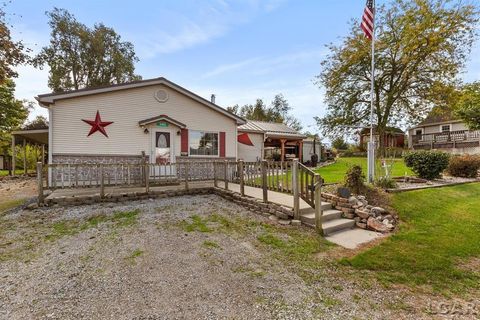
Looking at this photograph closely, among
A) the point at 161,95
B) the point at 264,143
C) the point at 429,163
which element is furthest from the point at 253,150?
the point at 429,163

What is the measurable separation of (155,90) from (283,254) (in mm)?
8979

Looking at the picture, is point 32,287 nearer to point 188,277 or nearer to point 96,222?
point 188,277

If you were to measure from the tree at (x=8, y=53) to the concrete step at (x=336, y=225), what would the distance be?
13.5 metres

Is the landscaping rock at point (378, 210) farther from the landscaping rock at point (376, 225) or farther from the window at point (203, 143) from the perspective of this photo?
the window at point (203, 143)

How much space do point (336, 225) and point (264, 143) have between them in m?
12.5

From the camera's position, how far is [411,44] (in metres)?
10.9

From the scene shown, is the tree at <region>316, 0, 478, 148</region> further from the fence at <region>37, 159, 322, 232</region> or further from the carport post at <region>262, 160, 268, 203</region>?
the carport post at <region>262, 160, 268, 203</region>

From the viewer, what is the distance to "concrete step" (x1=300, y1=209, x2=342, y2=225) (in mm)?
5312

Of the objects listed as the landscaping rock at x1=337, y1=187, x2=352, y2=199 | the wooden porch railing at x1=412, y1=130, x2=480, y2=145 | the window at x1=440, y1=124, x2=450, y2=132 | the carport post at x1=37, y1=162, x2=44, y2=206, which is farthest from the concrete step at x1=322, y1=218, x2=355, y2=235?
the window at x1=440, y1=124, x2=450, y2=132

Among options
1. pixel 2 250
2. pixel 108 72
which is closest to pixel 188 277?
pixel 2 250

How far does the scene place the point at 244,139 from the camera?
15.5 meters

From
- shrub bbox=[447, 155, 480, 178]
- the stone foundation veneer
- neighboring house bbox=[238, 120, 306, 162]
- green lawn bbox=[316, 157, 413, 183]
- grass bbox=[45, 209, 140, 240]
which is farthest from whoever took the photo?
neighboring house bbox=[238, 120, 306, 162]

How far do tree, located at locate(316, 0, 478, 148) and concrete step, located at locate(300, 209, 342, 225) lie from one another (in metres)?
9.07

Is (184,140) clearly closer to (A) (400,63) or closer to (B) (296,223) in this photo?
(B) (296,223)
